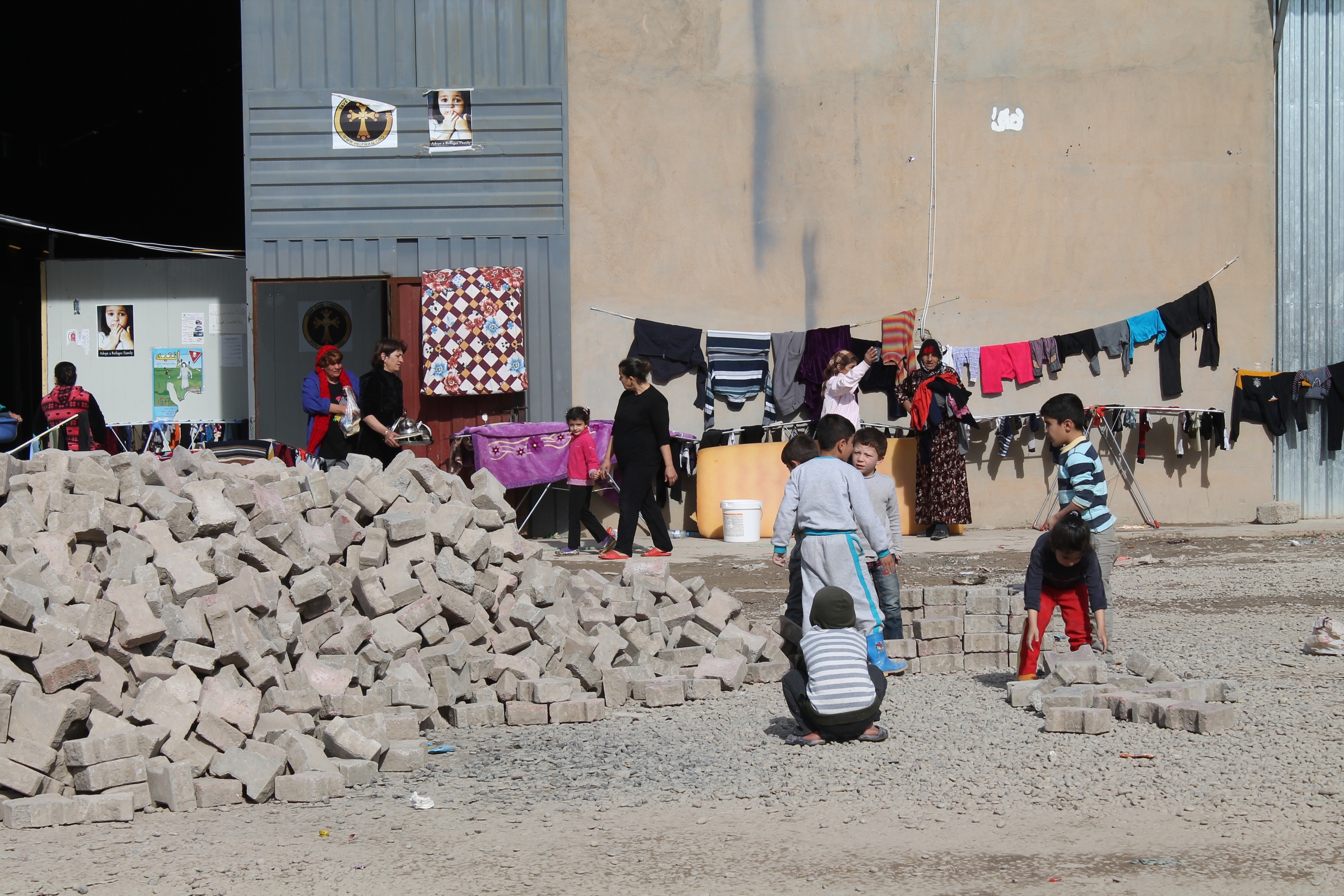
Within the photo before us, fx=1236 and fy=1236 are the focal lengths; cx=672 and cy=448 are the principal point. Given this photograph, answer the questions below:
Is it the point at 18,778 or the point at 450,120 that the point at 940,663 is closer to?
the point at 18,778

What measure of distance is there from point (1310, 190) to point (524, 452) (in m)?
8.74

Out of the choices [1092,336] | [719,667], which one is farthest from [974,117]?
[719,667]

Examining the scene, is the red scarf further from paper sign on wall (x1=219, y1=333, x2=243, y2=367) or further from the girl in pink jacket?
paper sign on wall (x1=219, y1=333, x2=243, y2=367)

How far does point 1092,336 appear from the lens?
13.0 metres

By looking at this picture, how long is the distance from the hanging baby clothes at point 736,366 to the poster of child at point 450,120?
3.33m

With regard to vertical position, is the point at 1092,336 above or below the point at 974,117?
below

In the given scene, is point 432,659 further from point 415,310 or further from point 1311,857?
point 415,310

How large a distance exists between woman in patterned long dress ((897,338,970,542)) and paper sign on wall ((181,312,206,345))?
799 centimetres

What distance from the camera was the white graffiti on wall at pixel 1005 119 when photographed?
13.1 meters

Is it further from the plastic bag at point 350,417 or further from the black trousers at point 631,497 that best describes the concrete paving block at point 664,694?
the plastic bag at point 350,417

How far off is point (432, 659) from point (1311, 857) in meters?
4.04

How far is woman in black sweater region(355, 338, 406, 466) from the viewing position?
403 inches

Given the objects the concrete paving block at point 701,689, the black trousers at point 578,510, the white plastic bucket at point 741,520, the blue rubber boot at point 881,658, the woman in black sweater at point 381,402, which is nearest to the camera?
the blue rubber boot at point 881,658

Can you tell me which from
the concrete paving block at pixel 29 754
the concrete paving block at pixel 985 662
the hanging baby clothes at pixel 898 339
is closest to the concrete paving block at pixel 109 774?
the concrete paving block at pixel 29 754
